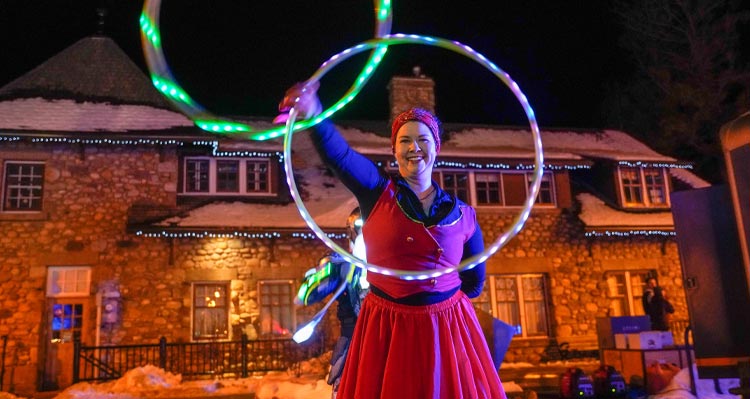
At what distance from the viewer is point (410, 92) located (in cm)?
1973

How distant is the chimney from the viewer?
19594 mm

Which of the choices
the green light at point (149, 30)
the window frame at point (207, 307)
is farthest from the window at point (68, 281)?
the green light at point (149, 30)

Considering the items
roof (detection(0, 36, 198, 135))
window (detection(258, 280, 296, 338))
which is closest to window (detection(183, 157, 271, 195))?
roof (detection(0, 36, 198, 135))

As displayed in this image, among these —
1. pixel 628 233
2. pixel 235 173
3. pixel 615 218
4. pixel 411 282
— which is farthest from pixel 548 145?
pixel 411 282

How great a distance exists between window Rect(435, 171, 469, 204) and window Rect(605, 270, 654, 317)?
16.0ft

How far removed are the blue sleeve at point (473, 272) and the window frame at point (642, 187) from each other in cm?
1739

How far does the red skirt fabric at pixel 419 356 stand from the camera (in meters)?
2.39

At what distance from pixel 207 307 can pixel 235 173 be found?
3.79 m

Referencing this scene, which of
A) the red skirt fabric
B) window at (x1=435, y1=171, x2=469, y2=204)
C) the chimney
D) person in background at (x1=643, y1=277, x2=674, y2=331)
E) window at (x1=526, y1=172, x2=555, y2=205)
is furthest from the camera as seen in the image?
the chimney

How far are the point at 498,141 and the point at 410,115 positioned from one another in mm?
17662

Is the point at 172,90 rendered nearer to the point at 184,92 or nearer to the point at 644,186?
the point at 184,92

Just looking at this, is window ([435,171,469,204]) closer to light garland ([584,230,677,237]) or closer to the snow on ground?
light garland ([584,230,677,237])

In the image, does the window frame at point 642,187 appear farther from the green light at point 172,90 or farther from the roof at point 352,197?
the green light at point 172,90

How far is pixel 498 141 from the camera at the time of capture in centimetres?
1995
